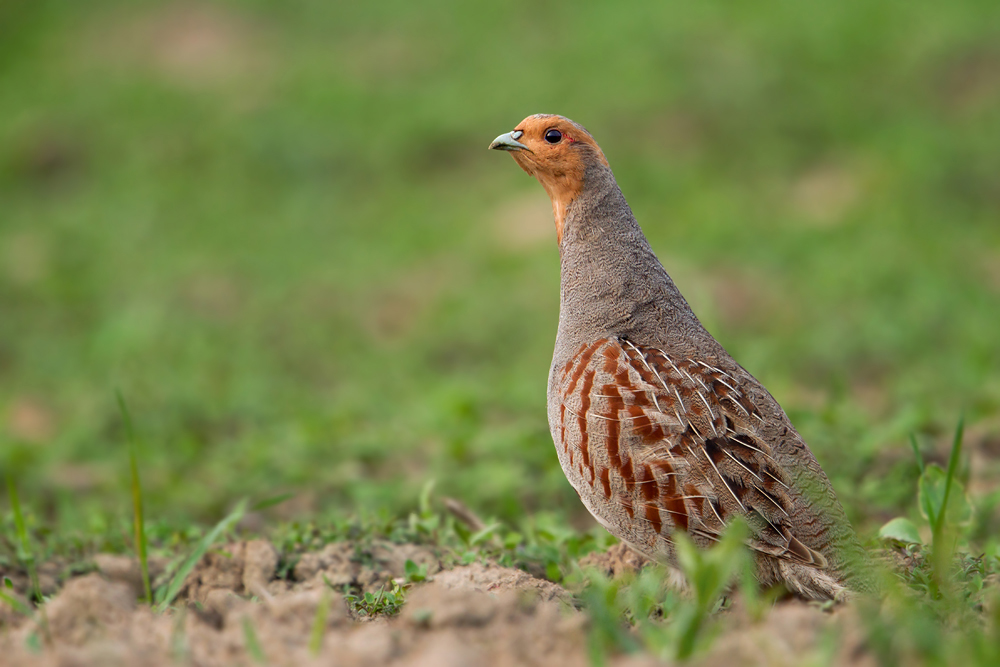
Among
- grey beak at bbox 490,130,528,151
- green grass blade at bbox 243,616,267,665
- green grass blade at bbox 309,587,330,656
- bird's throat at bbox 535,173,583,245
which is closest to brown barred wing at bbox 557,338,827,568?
bird's throat at bbox 535,173,583,245

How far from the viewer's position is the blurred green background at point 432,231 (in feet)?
15.6

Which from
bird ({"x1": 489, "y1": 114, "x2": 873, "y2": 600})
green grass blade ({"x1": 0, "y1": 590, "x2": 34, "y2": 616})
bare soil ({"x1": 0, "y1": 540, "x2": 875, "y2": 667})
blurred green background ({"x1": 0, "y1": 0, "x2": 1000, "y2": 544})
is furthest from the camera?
blurred green background ({"x1": 0, "y1": 0, "x2": 1000, "y2": 544})

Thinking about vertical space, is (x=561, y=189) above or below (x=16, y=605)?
above

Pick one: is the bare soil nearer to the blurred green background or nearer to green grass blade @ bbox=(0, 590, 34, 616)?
green grass blade @ bbox=(0, 590, 34, 616)

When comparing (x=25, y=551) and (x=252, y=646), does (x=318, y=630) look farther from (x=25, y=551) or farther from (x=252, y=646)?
(x=25, y=551)

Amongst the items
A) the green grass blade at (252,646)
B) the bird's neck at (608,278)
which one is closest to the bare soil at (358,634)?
the green grass blade at (252,646)

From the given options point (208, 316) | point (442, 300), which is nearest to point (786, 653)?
point (442, 300)

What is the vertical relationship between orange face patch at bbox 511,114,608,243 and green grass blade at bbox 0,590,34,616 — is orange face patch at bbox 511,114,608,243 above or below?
above

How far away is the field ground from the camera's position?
3188mm

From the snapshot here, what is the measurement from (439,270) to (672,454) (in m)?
5.89

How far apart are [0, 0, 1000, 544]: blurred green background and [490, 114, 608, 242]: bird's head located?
1.51m

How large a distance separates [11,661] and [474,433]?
3.04 m

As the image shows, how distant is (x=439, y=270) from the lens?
8219mm

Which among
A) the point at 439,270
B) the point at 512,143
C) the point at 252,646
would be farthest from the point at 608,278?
Answer: the point at 439,270
